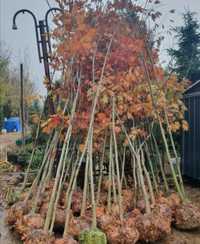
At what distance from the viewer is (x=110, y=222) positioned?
2.75 m

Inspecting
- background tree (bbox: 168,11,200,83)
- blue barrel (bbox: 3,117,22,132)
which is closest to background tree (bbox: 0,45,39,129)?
blue barrel (bbox: 3,117,22,132)

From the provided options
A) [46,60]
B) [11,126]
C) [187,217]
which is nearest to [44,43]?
[46,60]

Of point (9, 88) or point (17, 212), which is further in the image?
point (9, 88)

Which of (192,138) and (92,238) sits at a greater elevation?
(192,138)

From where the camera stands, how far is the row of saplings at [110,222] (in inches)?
98.7

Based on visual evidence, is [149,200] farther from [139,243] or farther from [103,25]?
[103,25]

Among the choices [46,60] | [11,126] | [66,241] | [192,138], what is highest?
[46,60]

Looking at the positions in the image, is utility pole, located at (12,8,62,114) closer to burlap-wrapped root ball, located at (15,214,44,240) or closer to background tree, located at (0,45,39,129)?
burlap-wrapped root ball, located at (15,214,44,240)

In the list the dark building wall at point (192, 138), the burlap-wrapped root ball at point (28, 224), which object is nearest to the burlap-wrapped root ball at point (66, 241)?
the burlap-wrapped root ball at point (28, 224)

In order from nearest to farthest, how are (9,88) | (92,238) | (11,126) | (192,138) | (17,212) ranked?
(92,238), (17,212), (192,138), (9,88), (11,126)

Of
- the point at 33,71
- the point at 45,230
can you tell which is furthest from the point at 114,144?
the point at 33,71

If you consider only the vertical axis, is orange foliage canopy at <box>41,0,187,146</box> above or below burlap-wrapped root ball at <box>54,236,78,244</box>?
above

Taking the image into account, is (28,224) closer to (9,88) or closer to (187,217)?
(187,217)

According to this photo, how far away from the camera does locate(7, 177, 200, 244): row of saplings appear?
251 cm
